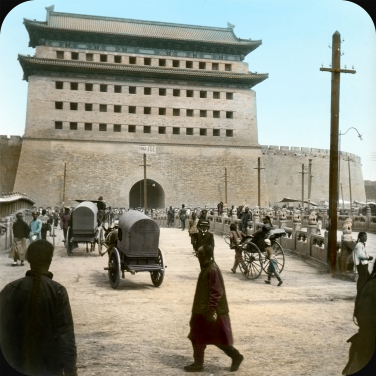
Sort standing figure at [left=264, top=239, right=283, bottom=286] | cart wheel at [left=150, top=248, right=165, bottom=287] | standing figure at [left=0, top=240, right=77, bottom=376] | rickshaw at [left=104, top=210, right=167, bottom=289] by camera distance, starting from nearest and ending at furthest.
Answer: standing figure at [left=0, top=240, right=77, bottom=376]
rickshaw at [left=104, top=210, right=167, bottom=289]
cart wheel at [left=150, top=248, right=165, bottom=287]
standing figure at [left=264, top=239, right=283, bottom=286]

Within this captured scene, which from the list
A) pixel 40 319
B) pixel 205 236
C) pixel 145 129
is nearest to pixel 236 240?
pixel 205 236

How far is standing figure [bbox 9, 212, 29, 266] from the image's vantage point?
21.9ft

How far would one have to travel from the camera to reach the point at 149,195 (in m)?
36.6

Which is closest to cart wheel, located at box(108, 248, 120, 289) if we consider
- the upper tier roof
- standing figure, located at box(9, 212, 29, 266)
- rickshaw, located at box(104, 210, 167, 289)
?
rickshaw, located at box(104, 210, 167, 289)

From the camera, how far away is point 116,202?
32.7m

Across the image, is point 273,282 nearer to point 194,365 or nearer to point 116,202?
point 194,365

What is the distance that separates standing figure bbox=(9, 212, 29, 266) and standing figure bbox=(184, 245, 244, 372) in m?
3.26

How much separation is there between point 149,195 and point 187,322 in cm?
3082

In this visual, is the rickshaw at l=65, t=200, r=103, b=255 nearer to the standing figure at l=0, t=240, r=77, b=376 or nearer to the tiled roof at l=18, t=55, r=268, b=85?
the standing figure at l=0, t=240, r=77, b=376

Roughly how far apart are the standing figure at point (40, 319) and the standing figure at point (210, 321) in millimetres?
1516

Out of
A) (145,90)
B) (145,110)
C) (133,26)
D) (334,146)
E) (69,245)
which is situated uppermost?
(145,90)

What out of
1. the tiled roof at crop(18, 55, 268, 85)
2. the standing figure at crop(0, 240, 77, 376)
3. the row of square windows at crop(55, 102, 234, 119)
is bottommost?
the standing figure at crop(0, 240, 77, 376)

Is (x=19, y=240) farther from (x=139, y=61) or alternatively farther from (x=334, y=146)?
(x=139, y=61)

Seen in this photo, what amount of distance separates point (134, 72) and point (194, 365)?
29453mm
